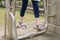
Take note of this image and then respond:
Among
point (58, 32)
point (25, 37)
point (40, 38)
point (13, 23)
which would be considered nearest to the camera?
point (13, 23)

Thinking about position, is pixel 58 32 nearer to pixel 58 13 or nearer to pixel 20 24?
pixel 58 13

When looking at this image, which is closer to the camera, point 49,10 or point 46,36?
point 46,36

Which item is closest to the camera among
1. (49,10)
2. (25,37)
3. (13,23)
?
(13,23)

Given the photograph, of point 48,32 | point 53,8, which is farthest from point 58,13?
point 48,32

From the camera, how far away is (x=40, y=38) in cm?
357

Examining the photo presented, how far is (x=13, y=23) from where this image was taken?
9.96ft

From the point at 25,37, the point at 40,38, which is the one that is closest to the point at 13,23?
the point at 25,37

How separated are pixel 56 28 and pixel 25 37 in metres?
0.84

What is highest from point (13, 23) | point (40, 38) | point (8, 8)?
point (8, 8)

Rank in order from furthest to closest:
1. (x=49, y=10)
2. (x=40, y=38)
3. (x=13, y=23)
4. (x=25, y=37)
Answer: (x=49, y=10), (x=40, y=38), (x=25, y=37), (x=13, y=23)

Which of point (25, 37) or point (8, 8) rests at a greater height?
point (8, 8)

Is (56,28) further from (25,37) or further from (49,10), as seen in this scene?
(25,37)

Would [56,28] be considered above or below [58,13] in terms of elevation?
below

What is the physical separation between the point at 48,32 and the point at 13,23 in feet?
3.94
